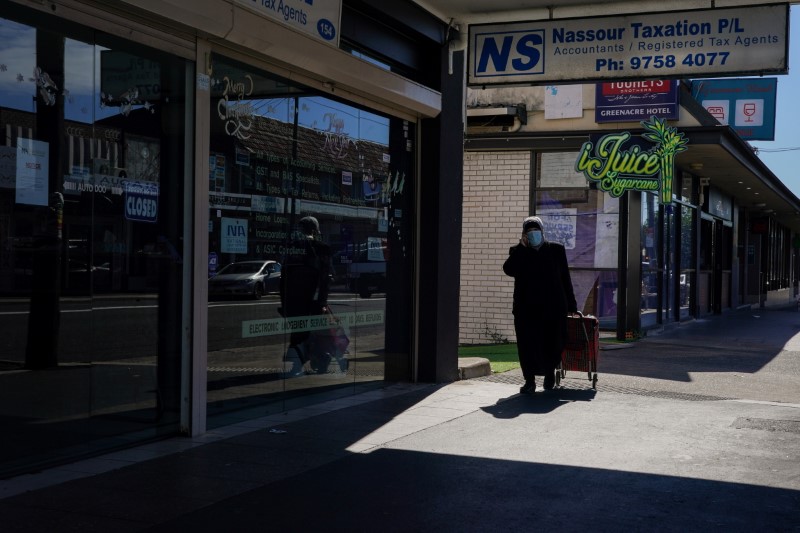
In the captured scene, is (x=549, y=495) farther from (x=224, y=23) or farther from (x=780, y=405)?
(x=780, y=405)

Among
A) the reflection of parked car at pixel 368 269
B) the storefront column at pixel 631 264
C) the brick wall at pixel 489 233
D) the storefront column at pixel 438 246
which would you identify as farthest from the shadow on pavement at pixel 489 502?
the brick wall at pixel 489 233

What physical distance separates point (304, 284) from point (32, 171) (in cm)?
363

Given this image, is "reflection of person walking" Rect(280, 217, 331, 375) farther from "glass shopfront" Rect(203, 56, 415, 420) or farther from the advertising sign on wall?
the advertising sign on wall

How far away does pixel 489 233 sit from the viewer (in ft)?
63.7

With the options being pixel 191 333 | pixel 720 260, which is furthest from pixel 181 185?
pixel 720 260

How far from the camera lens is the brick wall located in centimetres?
1931

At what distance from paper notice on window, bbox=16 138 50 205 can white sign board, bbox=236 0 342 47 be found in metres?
2.09

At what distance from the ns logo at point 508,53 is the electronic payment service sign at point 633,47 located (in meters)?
0.01

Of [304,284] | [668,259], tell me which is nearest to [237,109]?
[304,284]

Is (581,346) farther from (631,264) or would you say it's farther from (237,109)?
(631,264)

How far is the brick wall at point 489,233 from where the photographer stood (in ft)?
63.4

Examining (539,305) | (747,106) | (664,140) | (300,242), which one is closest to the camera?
(300,242)

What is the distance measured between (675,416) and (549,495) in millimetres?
3717

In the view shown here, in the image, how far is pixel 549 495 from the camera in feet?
19.7
